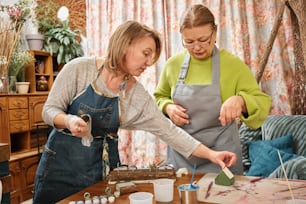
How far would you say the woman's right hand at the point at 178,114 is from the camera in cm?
192

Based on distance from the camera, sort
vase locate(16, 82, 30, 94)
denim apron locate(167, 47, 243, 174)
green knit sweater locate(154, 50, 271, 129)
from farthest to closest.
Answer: vase locate(16, 82, 30, 94) → denim apron locate(167, 47, 243, 174) → green knit sweater locate(154, 50, 271, 129)

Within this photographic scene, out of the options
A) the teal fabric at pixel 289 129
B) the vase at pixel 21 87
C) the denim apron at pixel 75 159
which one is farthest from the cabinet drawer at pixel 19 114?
the teal fabric at pixel 289 129

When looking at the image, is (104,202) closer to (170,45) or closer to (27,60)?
(170,45)

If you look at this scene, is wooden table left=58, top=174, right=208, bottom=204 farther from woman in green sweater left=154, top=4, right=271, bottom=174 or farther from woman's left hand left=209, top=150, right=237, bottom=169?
woman in green sweater left=154, top=4, right=271, bottom=174

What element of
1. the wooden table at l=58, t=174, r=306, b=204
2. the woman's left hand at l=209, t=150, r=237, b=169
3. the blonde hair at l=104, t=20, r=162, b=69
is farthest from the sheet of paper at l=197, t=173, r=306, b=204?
the blonde hair at l=104, t=20, r=162, b=69

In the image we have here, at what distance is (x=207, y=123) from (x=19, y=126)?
9.54 ft

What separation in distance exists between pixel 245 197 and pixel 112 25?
3396 mm

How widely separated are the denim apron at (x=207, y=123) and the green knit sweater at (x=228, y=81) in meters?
0.04

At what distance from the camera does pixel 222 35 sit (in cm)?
371

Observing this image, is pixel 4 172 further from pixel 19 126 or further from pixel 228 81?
pixel 19 126

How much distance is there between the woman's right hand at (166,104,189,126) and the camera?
6.31 feet

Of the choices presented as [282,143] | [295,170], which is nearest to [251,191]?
[295,170]

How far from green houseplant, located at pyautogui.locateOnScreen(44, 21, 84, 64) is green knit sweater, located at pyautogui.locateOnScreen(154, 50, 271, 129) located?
288 cm

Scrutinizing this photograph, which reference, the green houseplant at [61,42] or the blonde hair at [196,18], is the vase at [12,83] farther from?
the blonde hair at [196,18]
